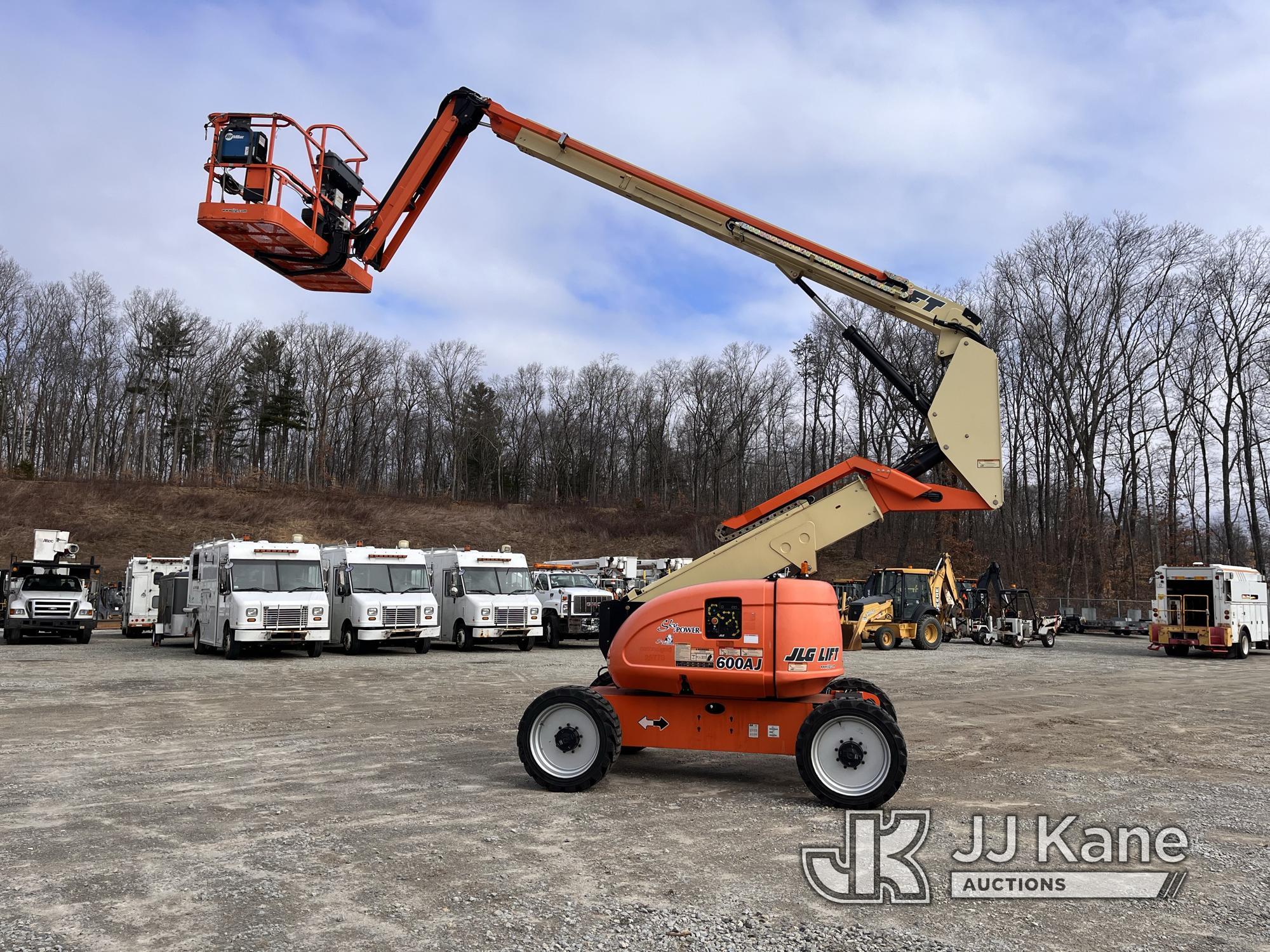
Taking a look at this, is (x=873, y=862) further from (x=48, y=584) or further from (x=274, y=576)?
(x=48, y=584)

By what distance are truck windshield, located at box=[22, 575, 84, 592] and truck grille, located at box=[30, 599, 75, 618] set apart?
46 centimetres

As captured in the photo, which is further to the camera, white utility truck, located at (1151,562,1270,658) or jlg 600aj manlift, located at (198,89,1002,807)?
white utility truck, located at (1151,562,1270,658)

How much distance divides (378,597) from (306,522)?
33.6m

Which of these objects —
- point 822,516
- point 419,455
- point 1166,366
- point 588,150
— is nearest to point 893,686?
point 822,516

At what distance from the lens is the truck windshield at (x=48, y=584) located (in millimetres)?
27562

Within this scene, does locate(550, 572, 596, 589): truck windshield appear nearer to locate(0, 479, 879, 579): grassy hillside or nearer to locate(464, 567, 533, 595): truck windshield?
locate(464, 567, 533, 595): truck windshield

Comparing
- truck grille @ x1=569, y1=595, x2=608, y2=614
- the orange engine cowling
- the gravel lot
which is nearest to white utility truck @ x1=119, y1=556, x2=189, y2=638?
truck grille @ x1=569, y1=595, x2=608, y2=614

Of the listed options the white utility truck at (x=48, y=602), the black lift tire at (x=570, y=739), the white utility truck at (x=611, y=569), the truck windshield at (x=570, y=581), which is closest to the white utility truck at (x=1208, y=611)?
the white utility truck at (x=611, y=569)

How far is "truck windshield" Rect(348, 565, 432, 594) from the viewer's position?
24.5 meters

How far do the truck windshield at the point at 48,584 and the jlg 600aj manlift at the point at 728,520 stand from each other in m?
22.4

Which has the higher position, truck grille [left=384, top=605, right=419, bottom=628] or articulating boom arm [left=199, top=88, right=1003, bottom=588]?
articulating boom arm [left=199, top=88, right=1003, bottom=588]

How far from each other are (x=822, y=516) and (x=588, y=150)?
5.24m

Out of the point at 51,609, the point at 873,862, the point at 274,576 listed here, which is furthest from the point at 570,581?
the point at 873,862

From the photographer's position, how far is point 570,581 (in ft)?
99.7
